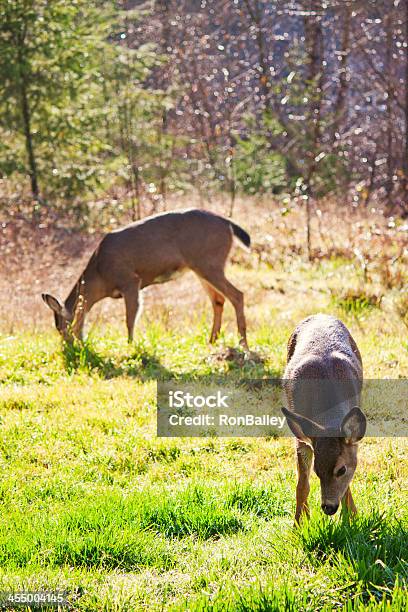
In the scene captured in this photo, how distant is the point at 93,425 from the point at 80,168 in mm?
10637

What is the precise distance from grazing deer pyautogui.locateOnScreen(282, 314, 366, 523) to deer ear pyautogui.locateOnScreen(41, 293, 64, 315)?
3.89m

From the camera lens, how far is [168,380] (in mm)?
7203

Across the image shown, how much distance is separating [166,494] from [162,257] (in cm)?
434

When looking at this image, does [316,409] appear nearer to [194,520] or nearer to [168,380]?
[194,520]

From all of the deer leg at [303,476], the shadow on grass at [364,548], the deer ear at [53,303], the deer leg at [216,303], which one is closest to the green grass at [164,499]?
the shadow on grass at [364,548]

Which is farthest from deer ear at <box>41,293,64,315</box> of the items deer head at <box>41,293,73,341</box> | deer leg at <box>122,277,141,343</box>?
deer leg at <box>122,277,141,343</box>

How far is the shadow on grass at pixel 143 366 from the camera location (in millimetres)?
7289

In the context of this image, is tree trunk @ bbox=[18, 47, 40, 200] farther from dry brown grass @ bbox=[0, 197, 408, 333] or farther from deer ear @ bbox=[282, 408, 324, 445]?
deer ear @ bbox=[282, 408, 324, 445]

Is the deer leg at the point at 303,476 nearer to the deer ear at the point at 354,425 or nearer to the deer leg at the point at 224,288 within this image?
the deer ear at the point at 354,425

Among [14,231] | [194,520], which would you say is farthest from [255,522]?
[14,231]

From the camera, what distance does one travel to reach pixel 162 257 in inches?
344

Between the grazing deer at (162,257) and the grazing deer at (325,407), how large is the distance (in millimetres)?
3929

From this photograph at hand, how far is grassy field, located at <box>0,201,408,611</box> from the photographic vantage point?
3.58 m

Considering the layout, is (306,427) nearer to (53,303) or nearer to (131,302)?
(53,303)
